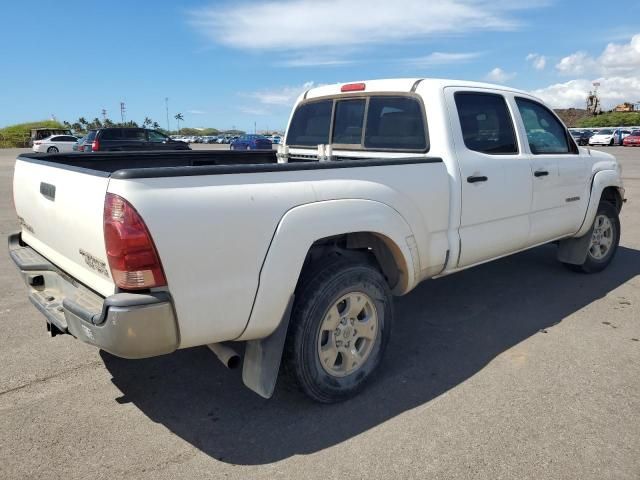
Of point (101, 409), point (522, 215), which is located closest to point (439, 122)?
point (522, 215)

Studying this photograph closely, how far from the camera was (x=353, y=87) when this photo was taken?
4.37 m

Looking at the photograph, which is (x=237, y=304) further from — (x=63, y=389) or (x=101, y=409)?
(x=63, y=389)

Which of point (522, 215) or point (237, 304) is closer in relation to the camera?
point (237, 304)

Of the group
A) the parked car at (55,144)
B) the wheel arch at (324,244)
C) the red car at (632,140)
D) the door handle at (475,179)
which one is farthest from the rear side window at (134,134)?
the red car at (632,140)

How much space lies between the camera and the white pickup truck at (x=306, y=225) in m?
2.30

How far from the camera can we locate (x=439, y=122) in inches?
145

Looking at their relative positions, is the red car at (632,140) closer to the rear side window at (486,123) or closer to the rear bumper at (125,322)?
the rear side window at (486,123)

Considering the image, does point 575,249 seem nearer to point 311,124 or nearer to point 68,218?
point 311,124

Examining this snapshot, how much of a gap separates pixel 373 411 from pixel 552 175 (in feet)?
9.47

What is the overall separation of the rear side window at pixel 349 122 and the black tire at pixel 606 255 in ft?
9.74

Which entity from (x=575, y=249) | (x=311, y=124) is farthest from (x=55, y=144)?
(x=575, y=249)

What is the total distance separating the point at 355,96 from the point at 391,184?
148 cm

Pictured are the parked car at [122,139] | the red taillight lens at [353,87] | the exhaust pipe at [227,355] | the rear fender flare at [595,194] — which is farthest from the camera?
the parked car at [122,139]

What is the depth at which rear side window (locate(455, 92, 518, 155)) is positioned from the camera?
3889mm
